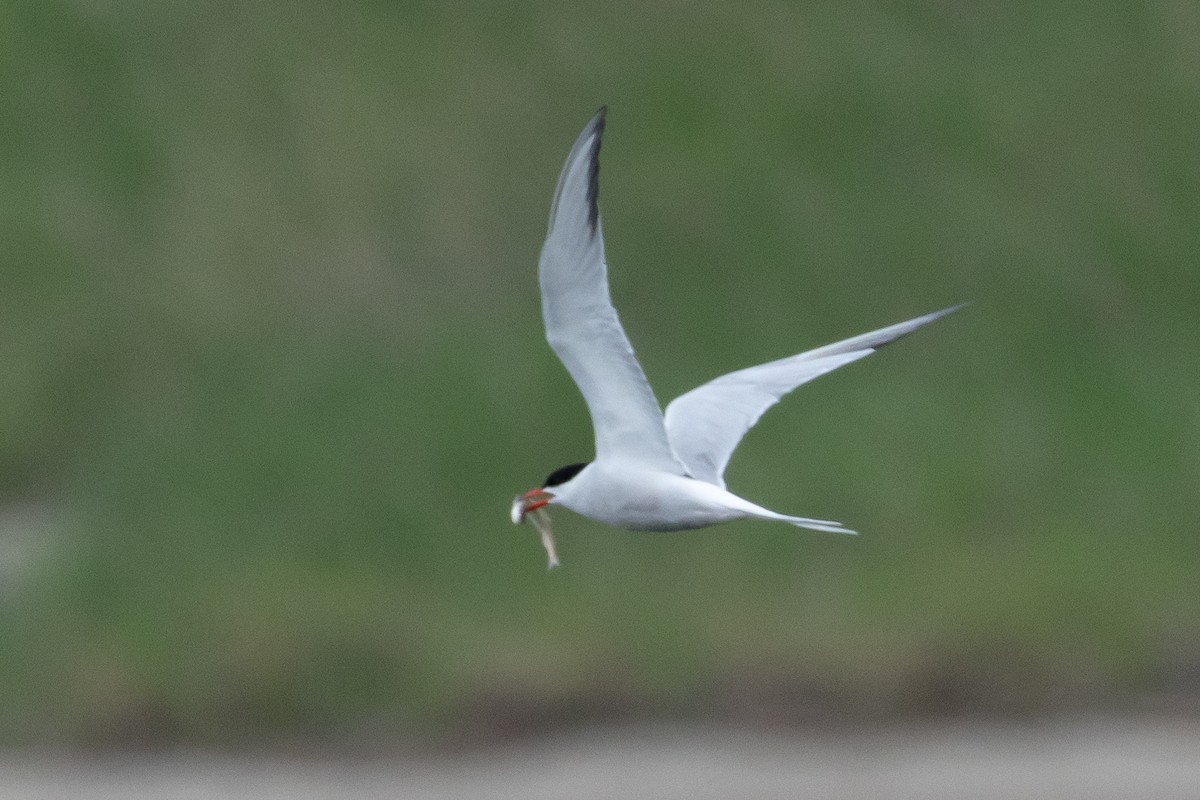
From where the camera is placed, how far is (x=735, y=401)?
5887mm

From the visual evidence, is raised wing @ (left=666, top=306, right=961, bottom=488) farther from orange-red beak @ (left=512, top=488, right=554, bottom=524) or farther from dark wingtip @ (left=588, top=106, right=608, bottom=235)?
dark wingtip @ (left=588, top=106, right=608, bottom=235)

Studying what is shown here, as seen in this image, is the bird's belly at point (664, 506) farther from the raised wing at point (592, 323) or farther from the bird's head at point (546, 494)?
the bird's head at point (546, 494)

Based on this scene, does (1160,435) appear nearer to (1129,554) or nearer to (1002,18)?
(1129,554)

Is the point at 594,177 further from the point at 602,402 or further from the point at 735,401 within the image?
the point at 735,401

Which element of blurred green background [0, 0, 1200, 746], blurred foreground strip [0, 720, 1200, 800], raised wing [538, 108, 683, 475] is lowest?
raised wing [538, 108, 683, 475]

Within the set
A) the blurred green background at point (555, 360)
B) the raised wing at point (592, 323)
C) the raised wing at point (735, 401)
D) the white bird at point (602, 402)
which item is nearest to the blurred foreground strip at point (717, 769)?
the blurred green background at point (555, 360)

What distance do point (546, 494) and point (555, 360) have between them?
586cm

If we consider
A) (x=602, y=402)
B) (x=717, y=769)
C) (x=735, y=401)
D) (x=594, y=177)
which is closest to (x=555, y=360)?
(x=717, y=769)

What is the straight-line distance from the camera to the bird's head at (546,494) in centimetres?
532

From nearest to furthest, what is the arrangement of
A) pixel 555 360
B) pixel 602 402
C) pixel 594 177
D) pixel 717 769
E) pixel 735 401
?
pixel 594 177, pixel 602 402, pixel 735 401, pixel 717 769, pixel 555 360

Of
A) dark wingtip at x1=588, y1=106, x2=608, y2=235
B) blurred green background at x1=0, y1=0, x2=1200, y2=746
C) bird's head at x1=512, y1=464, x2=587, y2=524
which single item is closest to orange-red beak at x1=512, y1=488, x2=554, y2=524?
bird's head at x1=512, y1=464, x2=587, y2=524

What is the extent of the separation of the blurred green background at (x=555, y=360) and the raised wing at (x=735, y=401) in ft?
13.3

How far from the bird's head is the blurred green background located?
179 inches

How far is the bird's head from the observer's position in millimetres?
5320
